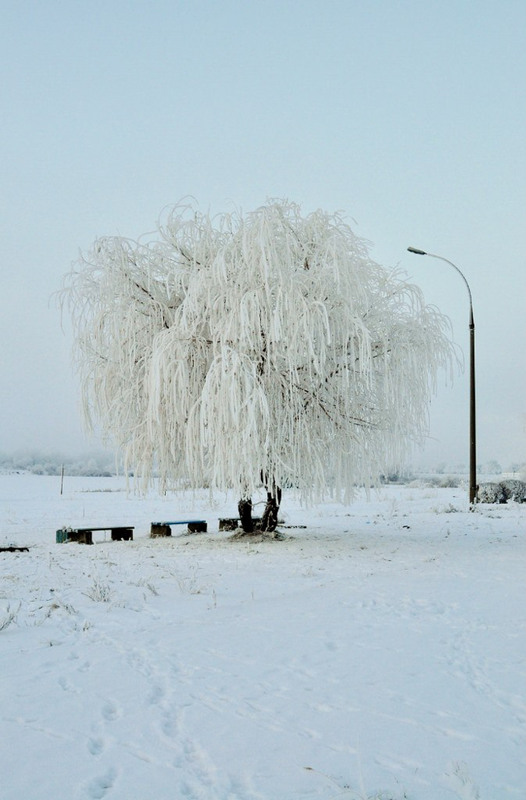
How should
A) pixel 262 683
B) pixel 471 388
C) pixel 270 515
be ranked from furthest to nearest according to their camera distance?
pixel 471 388 → pixel 270 515 → pixel 262 683

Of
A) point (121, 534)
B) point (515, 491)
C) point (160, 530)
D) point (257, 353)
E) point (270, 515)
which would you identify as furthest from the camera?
point (515, 491)

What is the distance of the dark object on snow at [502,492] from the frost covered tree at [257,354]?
1212cm

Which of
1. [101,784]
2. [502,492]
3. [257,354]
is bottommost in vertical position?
[101,784]

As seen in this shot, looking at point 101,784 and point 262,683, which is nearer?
point 101,784

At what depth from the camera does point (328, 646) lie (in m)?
4.54

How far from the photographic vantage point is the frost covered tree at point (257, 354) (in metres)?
9.26

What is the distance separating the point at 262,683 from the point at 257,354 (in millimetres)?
6561

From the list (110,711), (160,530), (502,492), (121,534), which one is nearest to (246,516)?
(160,530)

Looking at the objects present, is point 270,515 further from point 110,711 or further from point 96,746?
point 96,746

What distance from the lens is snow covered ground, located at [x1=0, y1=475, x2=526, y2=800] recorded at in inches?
105

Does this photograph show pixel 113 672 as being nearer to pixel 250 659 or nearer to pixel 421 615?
pixel 250 659

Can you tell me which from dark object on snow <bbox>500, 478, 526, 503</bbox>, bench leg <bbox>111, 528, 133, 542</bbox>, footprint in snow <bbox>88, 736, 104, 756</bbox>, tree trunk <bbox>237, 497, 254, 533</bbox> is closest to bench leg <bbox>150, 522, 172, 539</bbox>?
bench leg <bbox>111, 528, 133, 542</bbox>

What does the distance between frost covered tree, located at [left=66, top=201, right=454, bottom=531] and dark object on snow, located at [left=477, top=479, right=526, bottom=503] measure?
1212 cm

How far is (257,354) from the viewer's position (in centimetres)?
977
